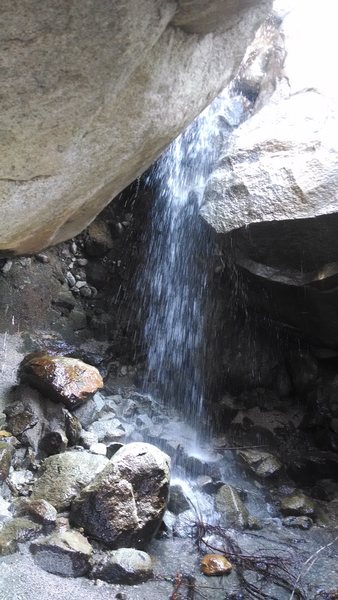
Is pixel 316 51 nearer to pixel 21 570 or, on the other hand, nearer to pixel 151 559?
pixel 151 559

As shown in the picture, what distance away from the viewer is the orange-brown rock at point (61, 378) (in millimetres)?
4043

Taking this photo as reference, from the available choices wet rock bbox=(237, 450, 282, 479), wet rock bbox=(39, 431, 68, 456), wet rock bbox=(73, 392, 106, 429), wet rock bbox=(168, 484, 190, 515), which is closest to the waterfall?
wet rock bbox=(237, 450, 282, 479)

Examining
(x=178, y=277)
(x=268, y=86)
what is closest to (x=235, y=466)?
(x=178, y=277)

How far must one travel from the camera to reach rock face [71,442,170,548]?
10.1 feet

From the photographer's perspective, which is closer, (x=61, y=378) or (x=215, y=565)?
(x=215, y=565)

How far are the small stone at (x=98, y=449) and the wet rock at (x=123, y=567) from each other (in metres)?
0.91

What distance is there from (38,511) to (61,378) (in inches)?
48.3

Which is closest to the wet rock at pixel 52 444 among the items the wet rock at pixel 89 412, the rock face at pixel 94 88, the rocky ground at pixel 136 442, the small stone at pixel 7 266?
the rocky ground at pixel 136 442

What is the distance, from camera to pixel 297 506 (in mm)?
4203

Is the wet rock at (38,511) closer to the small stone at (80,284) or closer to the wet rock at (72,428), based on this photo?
the wet rock at (72,428)

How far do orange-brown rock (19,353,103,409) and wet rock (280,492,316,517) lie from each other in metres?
1.85

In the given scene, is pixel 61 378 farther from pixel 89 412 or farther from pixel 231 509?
pixel 231 509

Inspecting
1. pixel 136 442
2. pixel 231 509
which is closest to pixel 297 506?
pixel 231 509

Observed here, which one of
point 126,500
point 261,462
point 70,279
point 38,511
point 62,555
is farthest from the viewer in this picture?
point 70,279
